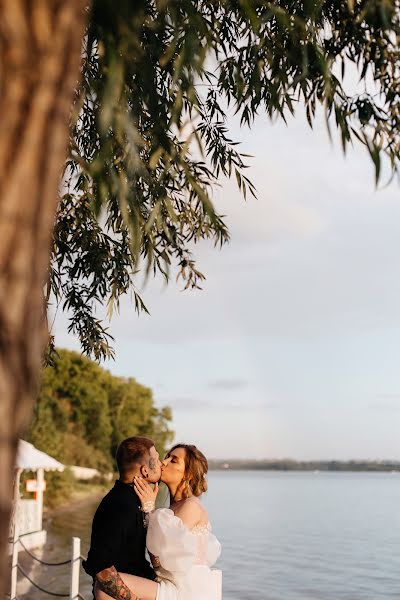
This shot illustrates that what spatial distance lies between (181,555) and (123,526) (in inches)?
14.8

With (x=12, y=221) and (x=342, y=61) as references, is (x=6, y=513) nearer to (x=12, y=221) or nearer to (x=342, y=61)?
(x=12, y=221)

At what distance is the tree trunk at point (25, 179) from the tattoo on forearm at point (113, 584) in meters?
3.30

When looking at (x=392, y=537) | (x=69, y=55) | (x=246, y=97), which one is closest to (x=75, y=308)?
(x=246, y=97)

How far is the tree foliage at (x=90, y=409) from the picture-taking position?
65938 millimetres

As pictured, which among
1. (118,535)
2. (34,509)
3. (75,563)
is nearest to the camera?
(118,535)

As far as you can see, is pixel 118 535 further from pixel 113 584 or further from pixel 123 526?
pixel 113 584

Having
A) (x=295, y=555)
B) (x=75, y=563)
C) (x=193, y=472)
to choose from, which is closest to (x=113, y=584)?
(x=193, y=472)

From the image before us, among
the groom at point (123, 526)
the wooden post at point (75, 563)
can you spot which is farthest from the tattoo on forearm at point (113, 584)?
the wooden post at point (75, 563)

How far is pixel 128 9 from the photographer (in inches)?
124

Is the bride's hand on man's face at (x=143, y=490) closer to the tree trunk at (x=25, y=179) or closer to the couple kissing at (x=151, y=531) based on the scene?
the couple kissing at (x=151, y=531)

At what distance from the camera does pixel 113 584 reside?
18.0ft

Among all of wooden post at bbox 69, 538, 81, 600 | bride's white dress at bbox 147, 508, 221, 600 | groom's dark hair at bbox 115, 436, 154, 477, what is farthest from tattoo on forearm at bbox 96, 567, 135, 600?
wooden post at bbox 69, 538, 81, 600

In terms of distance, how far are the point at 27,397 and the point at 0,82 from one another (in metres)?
0.77

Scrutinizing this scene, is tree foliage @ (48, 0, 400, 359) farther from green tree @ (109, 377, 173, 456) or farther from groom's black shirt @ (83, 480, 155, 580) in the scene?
green tree @ (109, 377, 173, 456)
